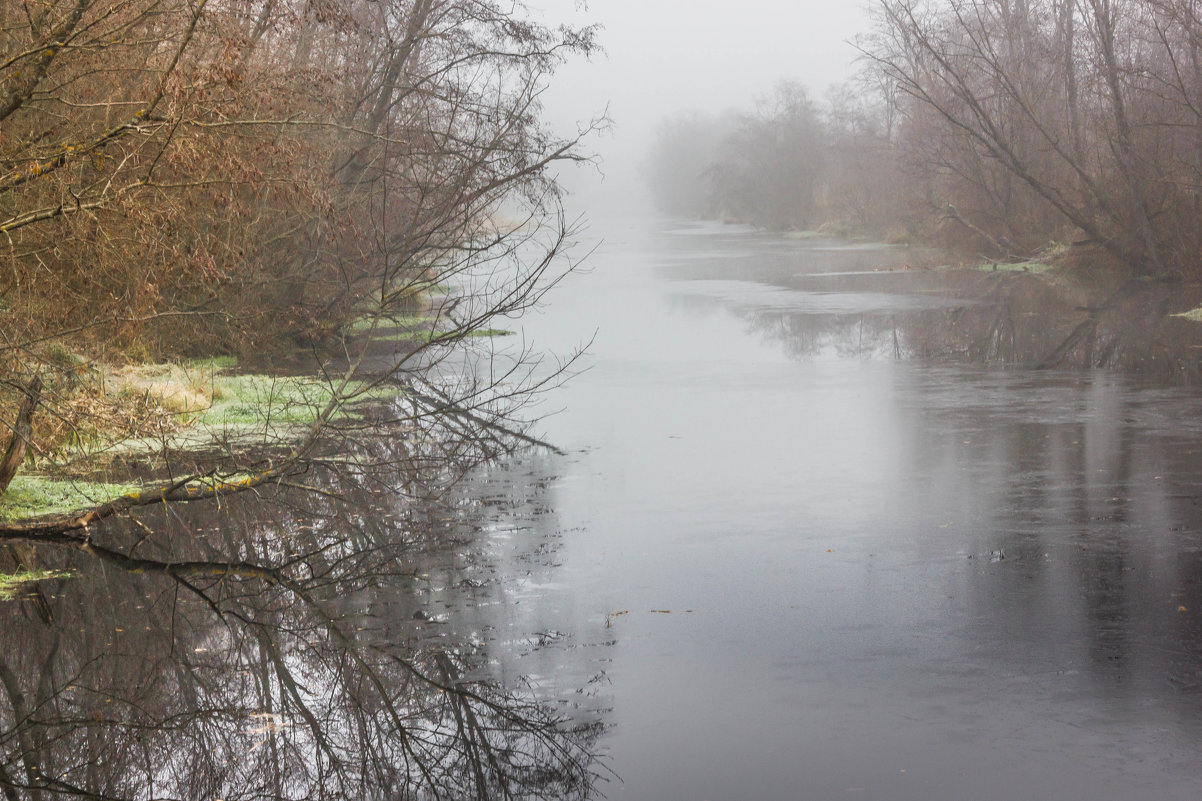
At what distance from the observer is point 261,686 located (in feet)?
20.7

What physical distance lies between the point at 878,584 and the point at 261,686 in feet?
11.9

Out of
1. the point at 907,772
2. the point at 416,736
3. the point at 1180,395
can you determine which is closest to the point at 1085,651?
the point at 907,772

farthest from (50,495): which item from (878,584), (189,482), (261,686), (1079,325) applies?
(1079,325)

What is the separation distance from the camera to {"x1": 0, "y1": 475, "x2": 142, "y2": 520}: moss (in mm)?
9755

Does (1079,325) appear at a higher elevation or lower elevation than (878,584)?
higher

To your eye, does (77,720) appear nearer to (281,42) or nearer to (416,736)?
(416,736)

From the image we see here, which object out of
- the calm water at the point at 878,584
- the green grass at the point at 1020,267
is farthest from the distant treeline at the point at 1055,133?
the calm water at the point at 878,584

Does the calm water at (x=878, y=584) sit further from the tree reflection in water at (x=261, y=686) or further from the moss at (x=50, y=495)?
A: the moss at (x=50, y=495)

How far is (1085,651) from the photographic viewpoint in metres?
6.38

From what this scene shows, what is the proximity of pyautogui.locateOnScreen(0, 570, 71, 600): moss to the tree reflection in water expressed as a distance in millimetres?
123

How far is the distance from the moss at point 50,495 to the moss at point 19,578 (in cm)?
107

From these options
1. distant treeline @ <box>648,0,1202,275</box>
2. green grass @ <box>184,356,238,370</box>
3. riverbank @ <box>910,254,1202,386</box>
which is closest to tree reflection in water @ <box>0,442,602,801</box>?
green grass @ <box>184,356,238,370</box>

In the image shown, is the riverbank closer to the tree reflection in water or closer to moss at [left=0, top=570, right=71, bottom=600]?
the tree reflection in water

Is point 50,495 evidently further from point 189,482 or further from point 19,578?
point 19,578
